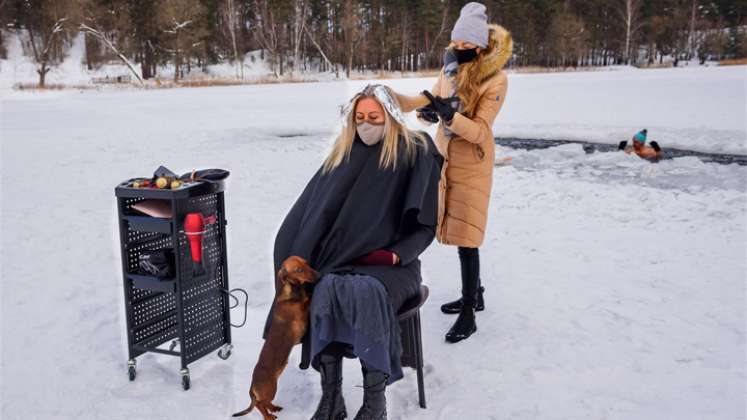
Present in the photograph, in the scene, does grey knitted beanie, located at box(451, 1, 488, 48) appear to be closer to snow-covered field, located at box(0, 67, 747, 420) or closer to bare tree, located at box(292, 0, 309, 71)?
snow-covered field, located at box(0, 67, 747, 420)

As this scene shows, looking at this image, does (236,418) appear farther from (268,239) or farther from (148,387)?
(268,239)

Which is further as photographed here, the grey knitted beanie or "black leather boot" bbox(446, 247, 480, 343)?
"black leather boot" bbox(446, 247, 480, 343)

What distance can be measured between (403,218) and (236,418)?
1.10m

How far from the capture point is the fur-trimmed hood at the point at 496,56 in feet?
10.2

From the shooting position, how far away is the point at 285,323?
233 cm

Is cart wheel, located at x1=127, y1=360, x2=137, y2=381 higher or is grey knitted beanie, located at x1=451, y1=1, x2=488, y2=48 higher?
grey knitted beanie, located at x1=451, y1=1, x2=488, y2=48

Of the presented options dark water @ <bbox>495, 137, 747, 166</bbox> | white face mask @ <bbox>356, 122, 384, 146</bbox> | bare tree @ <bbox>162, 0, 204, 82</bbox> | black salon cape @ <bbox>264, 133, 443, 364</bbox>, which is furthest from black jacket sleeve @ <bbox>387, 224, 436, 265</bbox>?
bare tree @ <bbox>162, 0, 204, 82</bbox>

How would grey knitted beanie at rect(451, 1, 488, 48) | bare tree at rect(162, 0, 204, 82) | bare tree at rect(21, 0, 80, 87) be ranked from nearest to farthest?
grey knitted beanie at rect(451, 1, 488, 48)
bare tree at rect(21, 0, 80, 87)
bare tree at rect(162, 0, 204, 82)

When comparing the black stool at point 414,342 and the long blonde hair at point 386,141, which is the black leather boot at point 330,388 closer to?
the black stool at point 414,342

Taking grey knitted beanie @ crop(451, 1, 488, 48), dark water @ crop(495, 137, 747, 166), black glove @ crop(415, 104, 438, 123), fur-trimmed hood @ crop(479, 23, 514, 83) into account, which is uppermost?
grey knitted beanie @ crop(451, 1, 488, 48)

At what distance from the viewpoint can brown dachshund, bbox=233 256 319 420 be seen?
231 centimetres

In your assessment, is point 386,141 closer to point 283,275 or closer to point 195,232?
A: point 283,275

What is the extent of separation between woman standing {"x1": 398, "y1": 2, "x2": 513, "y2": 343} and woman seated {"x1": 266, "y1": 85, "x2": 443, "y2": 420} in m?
0.42

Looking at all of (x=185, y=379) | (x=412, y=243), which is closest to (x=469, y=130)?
(x=412, y=243)
